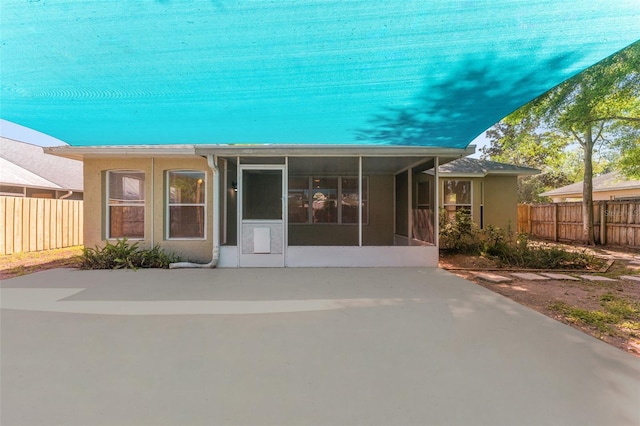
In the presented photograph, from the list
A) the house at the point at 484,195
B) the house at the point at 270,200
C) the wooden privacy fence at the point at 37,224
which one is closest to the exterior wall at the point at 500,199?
the house at the point at 484,195

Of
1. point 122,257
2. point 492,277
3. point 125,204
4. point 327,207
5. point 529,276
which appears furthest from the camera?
point 327,207

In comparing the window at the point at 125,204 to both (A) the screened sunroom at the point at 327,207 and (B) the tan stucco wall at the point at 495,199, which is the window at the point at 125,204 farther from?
(B) the tan stucco wall at the point at 495,199

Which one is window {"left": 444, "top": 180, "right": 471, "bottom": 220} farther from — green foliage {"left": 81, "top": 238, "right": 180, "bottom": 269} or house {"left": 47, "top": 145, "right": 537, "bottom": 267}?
green foliage {"left": 81, "top": 238, "right": 180, "bottom": 269}

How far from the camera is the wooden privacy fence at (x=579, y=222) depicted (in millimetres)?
9562

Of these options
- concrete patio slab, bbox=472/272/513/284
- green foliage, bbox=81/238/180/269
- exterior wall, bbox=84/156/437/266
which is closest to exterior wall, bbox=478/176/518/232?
concrete patio slab, bbox=472/272/513/284

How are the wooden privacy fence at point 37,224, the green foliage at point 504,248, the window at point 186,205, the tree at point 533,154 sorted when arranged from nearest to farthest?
the green foliage at point 504,248
the window at point 186,205
the wooden privacy fence at point 37,224
the tree at point 533,154

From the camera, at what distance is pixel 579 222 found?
1112cm

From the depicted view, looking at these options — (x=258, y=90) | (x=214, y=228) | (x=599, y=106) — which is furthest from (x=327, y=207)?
(x=599, y=106)

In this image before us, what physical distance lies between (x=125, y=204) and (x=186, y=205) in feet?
5.00

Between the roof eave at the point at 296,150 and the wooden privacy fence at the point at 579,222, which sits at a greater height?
the roof eave at the point at 296,150

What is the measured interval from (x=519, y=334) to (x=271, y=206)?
259 inches

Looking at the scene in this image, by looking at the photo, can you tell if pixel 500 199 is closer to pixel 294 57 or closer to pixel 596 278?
pixel 596 278

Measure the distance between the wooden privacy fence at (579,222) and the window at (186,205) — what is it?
42.4 feet

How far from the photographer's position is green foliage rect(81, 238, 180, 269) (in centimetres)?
622
